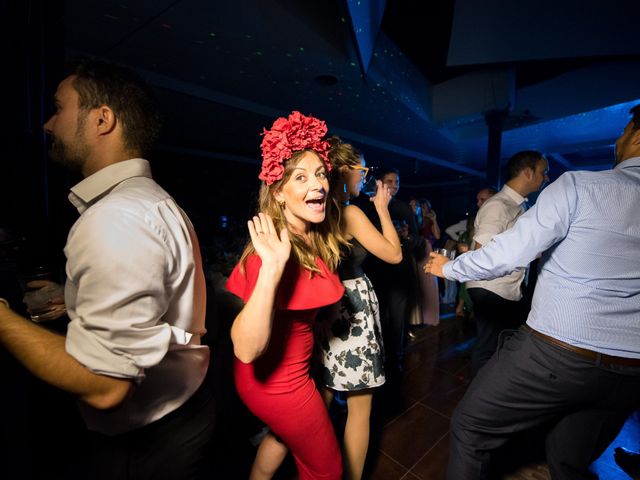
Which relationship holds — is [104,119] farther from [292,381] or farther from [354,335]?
[354,335]

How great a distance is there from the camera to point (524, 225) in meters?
1.30

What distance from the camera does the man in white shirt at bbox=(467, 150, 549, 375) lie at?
7.61ft

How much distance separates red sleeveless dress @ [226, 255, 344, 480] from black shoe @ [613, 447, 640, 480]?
6.67 ft

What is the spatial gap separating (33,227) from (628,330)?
2.80m

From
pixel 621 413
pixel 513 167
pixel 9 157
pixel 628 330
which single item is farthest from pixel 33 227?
pixel 513 167

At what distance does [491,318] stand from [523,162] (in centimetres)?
132

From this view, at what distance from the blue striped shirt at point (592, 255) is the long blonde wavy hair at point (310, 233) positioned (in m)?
0.85

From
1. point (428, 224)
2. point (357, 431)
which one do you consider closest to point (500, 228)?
point (357, 431)

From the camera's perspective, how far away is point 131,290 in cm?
71

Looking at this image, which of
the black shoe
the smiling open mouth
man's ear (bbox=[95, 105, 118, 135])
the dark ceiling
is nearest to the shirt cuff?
the smiling open mouth

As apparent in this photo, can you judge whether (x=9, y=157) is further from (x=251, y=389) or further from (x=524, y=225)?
(x=524, y=225)

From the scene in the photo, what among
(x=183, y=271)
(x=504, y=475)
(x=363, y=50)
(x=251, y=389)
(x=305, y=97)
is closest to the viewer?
(x=183, y=271)

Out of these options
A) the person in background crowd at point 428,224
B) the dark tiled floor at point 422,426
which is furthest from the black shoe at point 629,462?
the person in background crowd at point 428,224

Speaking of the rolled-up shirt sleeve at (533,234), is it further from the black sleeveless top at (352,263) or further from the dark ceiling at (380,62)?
the dark ceiling at (380,62)
